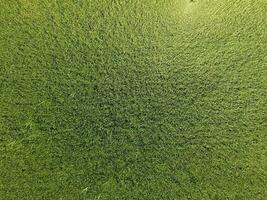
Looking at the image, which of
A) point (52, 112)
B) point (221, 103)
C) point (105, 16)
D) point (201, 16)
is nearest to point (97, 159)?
point (52, 112)

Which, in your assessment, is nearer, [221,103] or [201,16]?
[221,103]

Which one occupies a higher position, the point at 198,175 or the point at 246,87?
the point at 246,87

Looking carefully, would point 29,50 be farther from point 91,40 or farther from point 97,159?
point 97,159

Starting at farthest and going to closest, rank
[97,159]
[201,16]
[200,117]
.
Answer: [201,16] < [200,117] < [97,159]

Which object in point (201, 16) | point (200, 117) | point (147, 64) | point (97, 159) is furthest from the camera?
point (201, 16)

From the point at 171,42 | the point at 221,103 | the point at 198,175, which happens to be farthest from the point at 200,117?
the point at 171,42

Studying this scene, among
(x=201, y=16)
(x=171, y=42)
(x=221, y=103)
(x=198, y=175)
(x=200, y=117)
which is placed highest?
(x=201, y=16)

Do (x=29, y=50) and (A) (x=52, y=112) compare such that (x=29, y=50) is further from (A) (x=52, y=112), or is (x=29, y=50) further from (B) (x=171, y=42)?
(B) (x=171, y=42)
